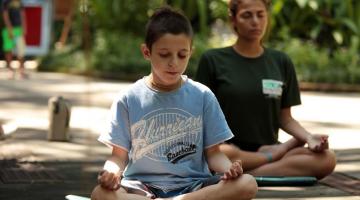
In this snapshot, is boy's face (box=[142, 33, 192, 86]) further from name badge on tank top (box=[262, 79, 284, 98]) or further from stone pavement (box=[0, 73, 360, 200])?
name badge on tank top (box=[262, 79, 284, 98])

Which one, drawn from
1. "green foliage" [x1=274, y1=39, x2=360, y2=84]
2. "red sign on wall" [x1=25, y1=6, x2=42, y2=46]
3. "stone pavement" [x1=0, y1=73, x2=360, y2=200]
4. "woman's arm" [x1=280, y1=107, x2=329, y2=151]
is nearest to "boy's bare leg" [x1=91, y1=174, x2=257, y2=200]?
"stone pavement" [x1=0, y1=73, x2=360, y2=200]

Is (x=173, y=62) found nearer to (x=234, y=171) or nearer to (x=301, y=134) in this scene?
(x=234, y=171)

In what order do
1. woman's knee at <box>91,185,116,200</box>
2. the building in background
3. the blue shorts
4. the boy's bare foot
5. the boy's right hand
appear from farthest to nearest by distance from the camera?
the building in background
the boy's bare foot
the blue shorts
woman's knee at <box>91,185,116,200</box>
the boy's right hand

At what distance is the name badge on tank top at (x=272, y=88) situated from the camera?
18.1 feet

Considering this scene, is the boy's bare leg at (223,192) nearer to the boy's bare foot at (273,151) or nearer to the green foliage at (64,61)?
the boy's bare foot at (273,151)

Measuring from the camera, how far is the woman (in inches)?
216

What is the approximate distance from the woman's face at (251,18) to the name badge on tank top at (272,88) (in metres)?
0.26

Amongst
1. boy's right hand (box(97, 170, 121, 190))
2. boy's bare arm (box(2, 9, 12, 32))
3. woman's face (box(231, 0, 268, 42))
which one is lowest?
boy's bare arm (box(2, 9, 12, 32))

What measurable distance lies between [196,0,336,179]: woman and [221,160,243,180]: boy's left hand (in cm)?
152

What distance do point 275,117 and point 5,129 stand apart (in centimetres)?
318

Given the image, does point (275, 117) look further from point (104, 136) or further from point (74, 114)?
point (74, 114)

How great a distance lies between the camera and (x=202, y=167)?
426 cm

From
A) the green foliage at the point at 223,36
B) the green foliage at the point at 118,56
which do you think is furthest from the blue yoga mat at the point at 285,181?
the green foliage at the point at 118,56

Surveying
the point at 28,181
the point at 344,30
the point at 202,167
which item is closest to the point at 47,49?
the point at 344,30
